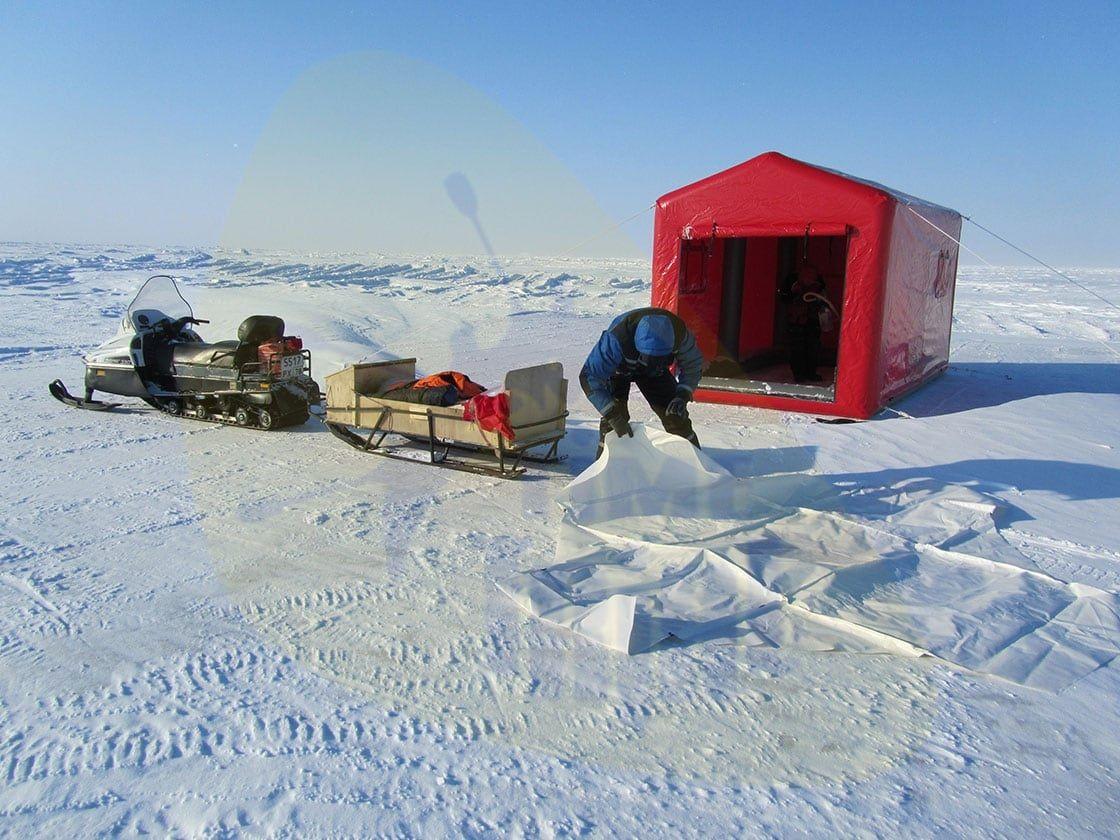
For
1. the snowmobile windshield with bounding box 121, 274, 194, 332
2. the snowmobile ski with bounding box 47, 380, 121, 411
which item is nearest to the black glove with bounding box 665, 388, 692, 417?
the snowmobile windshield with bounding box 121, 274, 194, 332

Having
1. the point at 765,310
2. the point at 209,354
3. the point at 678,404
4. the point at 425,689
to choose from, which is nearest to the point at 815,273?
the point at 765,310

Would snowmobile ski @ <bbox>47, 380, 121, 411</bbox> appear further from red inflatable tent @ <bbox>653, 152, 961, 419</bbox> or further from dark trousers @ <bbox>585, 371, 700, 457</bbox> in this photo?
red inflatable tent @ <bbox>653, 152, 961, 419</bbox>

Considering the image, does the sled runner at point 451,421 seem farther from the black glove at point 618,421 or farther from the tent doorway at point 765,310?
the tent doorway at point 765,310

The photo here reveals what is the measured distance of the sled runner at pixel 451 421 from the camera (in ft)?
19.0

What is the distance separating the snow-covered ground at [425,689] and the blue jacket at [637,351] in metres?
0.78

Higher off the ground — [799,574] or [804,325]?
[804,325]

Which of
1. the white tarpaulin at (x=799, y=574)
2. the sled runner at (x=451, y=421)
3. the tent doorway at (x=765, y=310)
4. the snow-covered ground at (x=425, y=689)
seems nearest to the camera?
the snow-covered ground at (x=425, y=689)

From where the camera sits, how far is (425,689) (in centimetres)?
304

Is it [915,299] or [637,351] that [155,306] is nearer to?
[637,351]

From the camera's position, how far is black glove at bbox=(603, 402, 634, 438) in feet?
16.6

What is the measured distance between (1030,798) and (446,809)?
5.79 feet

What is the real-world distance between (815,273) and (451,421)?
20.8ft

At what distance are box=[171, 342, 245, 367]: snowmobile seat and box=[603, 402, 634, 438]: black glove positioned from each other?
381cm

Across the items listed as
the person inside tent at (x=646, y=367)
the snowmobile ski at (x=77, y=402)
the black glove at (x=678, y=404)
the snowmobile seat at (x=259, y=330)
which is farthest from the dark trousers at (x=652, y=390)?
the snowmobile ski at (x=77, y=402)
